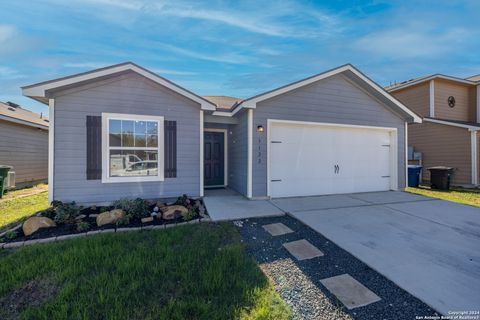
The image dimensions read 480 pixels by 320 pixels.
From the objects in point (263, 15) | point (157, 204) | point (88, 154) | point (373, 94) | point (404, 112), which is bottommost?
point (157, 204)

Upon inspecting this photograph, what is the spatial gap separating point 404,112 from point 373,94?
1.38m

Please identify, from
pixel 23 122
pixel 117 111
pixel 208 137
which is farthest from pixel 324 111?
pixel 23 122

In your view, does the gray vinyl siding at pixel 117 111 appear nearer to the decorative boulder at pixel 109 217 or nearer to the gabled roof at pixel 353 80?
the decorative boulder at pixel 109 217

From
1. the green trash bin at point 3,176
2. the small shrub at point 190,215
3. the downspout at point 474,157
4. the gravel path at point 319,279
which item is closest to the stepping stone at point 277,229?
the gravel path at point 319,279

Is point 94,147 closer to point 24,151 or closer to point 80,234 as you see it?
point 80,234

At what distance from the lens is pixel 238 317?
1941mm

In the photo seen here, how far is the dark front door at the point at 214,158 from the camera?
8.27 metres

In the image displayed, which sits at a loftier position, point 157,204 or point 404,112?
point 404,112

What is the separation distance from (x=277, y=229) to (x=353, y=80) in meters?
6.02

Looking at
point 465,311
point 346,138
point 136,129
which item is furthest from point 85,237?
point 346,138

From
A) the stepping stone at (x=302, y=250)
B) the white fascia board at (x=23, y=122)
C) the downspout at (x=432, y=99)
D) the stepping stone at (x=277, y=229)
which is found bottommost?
→ the stepping stone at (x=302, y=250)

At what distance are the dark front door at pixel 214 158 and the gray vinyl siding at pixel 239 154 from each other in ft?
1.17

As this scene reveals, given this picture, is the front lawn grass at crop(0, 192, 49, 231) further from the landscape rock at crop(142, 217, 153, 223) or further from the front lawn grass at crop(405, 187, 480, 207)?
the front lawn grass at crop(405, 187, 480, 207)

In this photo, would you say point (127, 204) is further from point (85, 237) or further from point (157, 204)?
point (85, 237)
